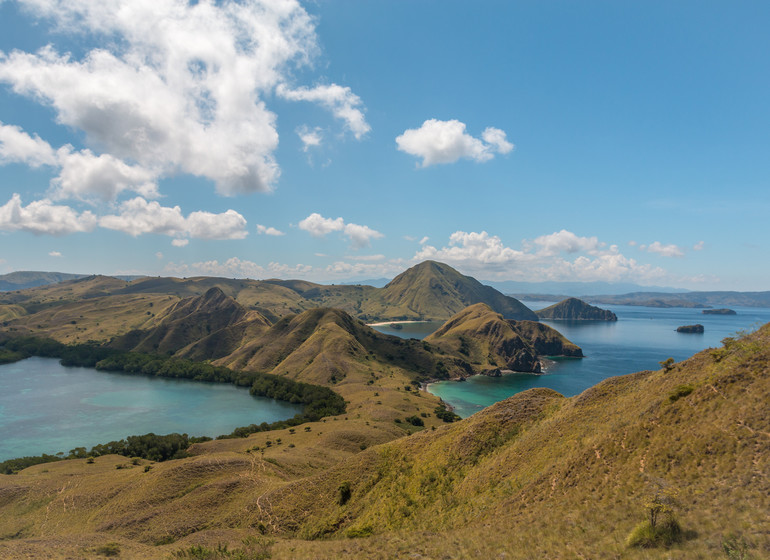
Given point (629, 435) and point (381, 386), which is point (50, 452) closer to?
point (381, 386)

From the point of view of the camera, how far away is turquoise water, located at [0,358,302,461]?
132500 mm

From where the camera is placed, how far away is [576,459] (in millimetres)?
34625

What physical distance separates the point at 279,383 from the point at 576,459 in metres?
187

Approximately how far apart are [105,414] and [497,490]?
191702mm

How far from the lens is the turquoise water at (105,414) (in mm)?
132500

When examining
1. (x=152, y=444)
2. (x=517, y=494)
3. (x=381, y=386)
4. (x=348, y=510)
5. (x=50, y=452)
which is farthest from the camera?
(x=381, y=386)

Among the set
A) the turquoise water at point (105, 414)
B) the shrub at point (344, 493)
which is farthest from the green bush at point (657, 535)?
the turquoise water at point (105, 414)

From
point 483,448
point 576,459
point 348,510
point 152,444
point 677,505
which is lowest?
point 152,444

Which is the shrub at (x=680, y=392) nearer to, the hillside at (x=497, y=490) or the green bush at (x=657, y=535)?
the hillside at (x=497, y=490)

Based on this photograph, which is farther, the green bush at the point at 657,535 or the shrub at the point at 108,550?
the shrub at the point at 108,550

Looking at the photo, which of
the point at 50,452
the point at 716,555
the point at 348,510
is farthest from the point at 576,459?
the point at 50,452

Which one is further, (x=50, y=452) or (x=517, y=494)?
(x=50, y=452)

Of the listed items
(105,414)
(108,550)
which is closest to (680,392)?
(108,550)

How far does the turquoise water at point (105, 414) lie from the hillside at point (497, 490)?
68695 millimetres
